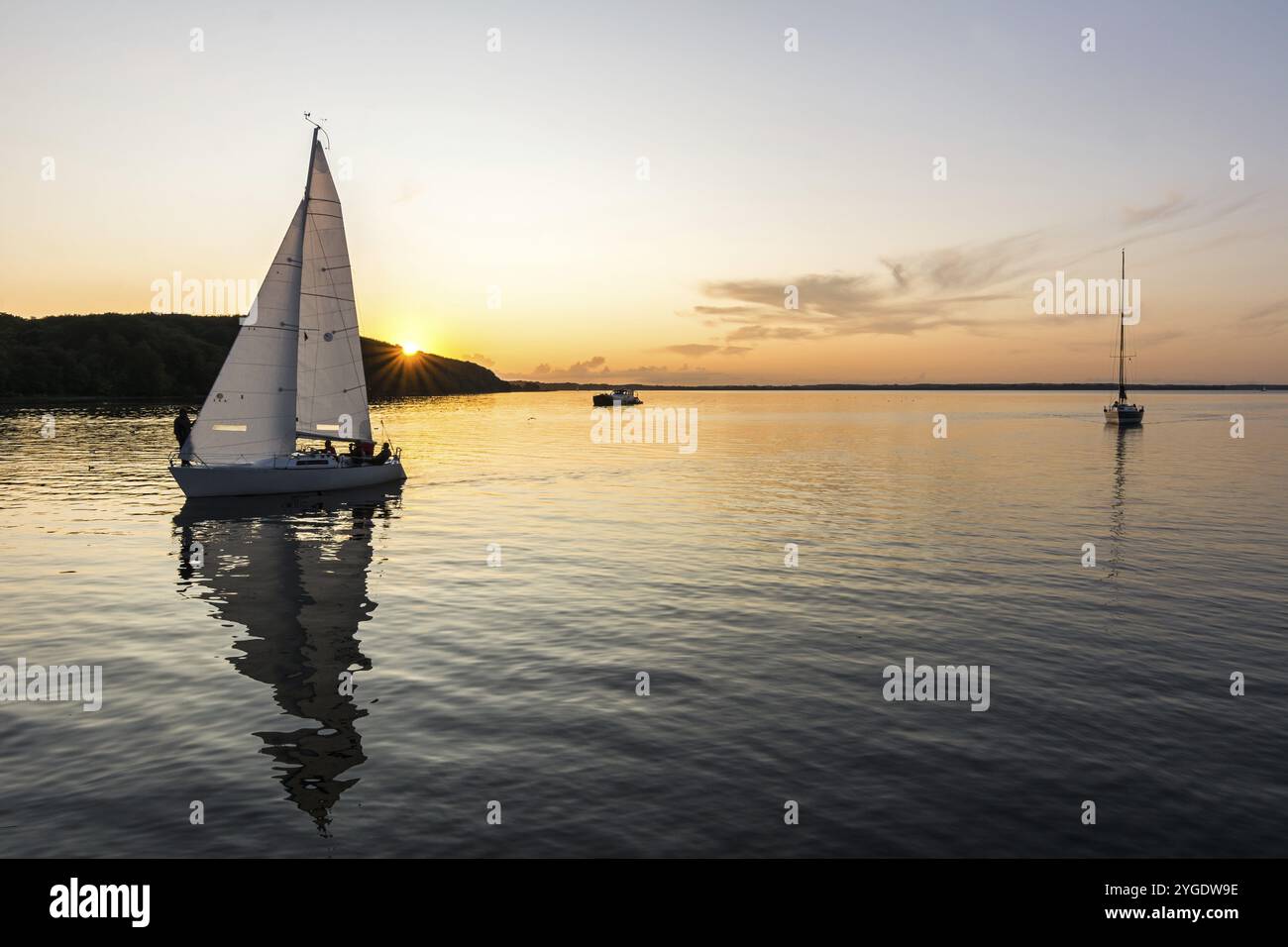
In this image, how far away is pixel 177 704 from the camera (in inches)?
639

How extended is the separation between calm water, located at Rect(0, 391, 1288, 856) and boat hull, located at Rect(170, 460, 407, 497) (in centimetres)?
242

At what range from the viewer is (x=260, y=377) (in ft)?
149

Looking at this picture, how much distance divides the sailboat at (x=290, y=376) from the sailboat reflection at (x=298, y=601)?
204cm

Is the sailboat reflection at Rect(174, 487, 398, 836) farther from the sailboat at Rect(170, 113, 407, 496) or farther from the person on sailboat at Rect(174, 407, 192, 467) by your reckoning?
the person on sailboat at Rect(174, 407, 192, 467)

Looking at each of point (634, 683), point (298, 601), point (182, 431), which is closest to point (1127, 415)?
point (182, 431)

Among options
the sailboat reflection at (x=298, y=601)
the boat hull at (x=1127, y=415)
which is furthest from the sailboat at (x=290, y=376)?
the boat hull at (x=1127, y=415)

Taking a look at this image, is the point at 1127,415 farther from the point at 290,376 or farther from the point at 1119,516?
the point at 290,376

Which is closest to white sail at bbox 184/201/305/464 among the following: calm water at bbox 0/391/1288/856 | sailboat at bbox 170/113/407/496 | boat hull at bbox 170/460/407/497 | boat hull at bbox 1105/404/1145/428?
sailboat at bbox 170/113/407/496

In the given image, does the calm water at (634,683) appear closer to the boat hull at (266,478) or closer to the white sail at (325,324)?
the boat hull at (266,478)

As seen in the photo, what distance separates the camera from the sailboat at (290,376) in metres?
44.9

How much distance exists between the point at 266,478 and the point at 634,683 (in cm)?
3647
